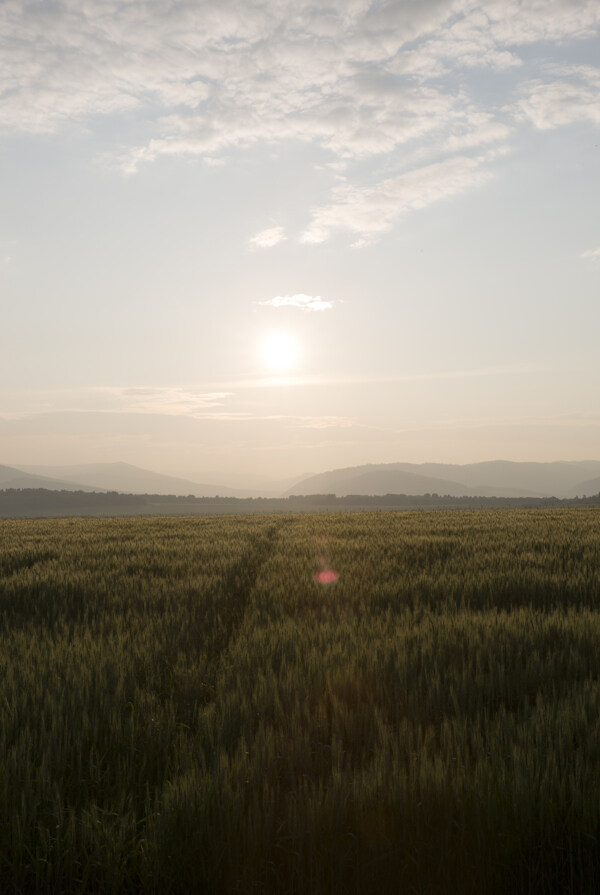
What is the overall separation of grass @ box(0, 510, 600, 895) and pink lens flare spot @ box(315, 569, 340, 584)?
4.67 ft

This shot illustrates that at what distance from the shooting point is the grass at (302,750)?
2.46 meters

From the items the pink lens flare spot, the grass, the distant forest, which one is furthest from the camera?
the distant forest

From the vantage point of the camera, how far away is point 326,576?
9.02 m

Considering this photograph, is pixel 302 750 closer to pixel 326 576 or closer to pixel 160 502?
pixel 326 576

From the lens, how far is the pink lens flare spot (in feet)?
28.1

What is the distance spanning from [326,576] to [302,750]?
5.79 meters

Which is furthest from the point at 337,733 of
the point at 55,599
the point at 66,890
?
the point at 55,599

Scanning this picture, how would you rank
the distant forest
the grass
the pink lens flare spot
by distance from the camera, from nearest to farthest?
1. the grass
2. the pink lens flare spot
3. the distant forest

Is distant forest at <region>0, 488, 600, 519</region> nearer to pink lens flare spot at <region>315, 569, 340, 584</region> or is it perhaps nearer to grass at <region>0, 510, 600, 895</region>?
pink lens flare spot at <region>315, 569, 340, 584</region>

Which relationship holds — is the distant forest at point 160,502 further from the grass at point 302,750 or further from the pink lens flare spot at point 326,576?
the grass at point 302,750

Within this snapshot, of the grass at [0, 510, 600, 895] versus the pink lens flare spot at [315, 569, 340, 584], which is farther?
the pink lens flare spot at [315, 569, 340, 584]

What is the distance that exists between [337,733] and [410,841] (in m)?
0.97

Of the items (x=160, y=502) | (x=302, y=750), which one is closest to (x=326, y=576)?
(x=302, y=750)

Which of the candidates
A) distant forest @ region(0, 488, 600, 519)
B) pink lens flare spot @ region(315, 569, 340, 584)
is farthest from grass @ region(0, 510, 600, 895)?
distant forest @ region(0, 488, 600, 519)
